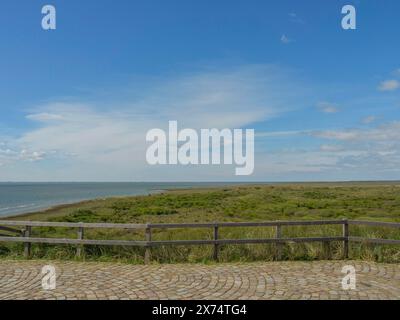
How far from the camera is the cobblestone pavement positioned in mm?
5996

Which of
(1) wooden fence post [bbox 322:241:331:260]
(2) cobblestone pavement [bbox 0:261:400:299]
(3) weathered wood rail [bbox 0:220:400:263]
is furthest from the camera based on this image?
(1) wooden fence post [bbox 322:241:331:260]

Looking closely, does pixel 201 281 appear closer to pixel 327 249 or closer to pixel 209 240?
pixel 209 240

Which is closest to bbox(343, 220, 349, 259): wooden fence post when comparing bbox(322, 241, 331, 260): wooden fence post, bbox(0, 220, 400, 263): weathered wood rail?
bbox(0, 220, 400, 263): weathered wood rail

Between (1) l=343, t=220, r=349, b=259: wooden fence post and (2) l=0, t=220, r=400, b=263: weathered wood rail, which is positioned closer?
(2) l=0, t=220, r=400, b=263: weathered wood rail

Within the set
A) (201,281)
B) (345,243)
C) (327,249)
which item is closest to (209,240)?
(201,281)

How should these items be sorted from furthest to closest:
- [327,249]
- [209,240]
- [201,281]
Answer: [327,249] < [209,240] < [201,281]

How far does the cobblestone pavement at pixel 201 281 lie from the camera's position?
600cm

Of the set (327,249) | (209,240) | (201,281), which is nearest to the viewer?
(201,281)

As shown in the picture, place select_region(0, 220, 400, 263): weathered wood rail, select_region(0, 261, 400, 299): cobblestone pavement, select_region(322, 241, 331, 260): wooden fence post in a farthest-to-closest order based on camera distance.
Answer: select_region(322, 241, 331, 260): wooden fence post → select_region(0, 220, 400, 263): weathered wood rail → select_region(0, 261, 400, 299): cobblestone pavement

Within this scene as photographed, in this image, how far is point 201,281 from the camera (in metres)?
6.86

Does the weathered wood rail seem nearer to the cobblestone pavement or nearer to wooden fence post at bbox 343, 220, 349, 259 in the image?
wooden fence post at bbox 343, 220, 349, 259

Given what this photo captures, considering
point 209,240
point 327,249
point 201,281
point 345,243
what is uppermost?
point 209,240

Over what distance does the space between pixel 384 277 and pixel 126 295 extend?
18.8 ft
